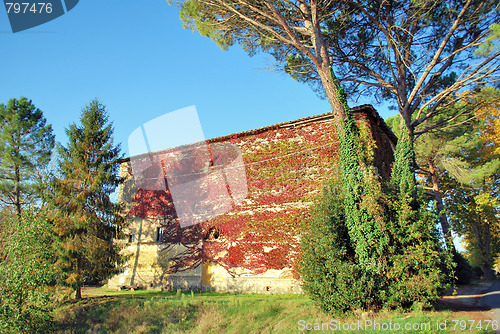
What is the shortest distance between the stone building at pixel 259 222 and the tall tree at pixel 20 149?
7.65 metres

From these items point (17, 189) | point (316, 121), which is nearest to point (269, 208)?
point (316, 121)

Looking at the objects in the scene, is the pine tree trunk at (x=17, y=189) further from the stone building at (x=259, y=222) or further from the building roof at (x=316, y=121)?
the building roof at (x=316, y=121)

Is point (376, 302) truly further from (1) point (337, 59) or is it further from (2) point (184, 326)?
(1) point (337, 59)

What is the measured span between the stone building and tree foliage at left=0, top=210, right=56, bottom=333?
4.85m

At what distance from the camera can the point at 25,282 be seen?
28.5ft

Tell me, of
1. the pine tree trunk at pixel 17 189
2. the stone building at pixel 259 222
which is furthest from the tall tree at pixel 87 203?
the pine tree trunk at pixel 17 189

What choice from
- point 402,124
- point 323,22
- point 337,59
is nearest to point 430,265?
point 402,124

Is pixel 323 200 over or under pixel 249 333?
over

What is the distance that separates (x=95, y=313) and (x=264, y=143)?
869 centimetres

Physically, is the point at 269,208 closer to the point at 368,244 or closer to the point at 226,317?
the point at 226,317

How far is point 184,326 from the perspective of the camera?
27.6 ft

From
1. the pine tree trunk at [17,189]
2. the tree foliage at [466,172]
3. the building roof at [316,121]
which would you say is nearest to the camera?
the building roof at [316,121]

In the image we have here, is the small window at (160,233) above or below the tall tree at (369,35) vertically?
below

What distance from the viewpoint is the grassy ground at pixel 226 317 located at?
6148 millimetres
